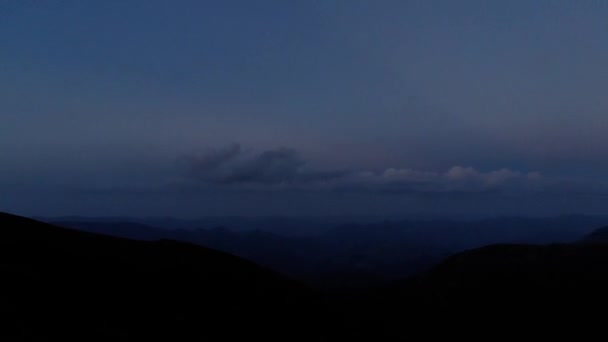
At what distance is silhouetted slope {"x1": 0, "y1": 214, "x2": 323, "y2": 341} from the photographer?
2745 cm

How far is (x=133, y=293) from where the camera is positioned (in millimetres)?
34562

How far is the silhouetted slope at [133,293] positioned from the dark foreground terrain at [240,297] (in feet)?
0.35

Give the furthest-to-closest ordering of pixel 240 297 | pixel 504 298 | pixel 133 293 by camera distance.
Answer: pixel 504 298 → pixel 240 297 → pixel 133 293

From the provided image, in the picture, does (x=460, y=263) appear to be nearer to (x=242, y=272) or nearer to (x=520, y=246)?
(x=520, y=246)

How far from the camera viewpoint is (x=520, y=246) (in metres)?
85.1

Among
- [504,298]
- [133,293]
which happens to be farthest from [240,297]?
[504,298]

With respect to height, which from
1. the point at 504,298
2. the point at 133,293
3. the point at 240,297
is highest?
the point at 133,293

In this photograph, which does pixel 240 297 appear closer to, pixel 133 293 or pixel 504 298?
pixel 133 293

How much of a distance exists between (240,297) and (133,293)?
989 centimetres

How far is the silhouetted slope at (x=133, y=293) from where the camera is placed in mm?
27453

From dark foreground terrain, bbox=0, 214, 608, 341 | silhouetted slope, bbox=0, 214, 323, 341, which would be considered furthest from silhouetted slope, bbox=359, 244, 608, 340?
silhouetted slope, bbox=0, 214, 323, 341

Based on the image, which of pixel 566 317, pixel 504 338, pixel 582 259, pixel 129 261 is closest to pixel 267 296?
pixel 129 261

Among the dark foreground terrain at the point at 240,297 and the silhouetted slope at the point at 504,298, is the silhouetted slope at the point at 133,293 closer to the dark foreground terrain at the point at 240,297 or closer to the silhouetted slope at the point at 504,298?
the dark foreground terrain at the point at 240,297

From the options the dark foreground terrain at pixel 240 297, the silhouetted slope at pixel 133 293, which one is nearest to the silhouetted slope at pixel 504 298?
the dark foreground terrain at pixel 240 297
